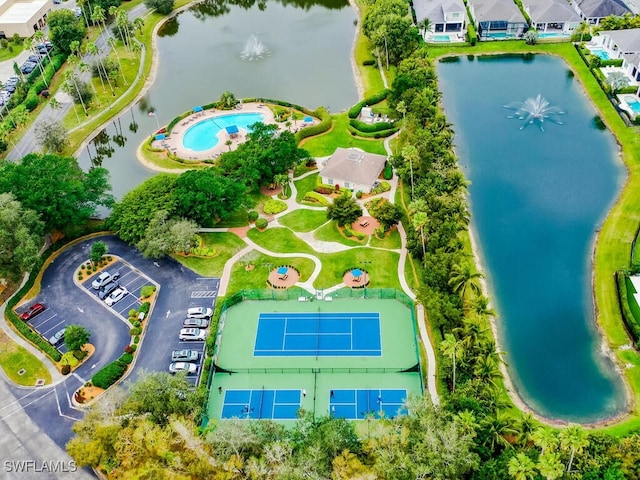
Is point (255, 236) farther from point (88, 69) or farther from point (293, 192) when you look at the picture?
point (88, 69)

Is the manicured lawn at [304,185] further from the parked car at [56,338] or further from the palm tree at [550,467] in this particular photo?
the palm tree at [550,467]

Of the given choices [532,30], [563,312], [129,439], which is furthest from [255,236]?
[532,30]

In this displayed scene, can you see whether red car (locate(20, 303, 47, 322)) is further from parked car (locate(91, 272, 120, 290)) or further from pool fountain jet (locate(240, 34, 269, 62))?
pool fountain jet (locate(240, 34, 269, 62))

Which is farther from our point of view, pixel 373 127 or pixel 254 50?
pixel 254 50

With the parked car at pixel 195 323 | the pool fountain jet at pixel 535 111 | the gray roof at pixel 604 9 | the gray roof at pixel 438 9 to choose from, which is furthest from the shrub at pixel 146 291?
the gray roof at pixel 604 9

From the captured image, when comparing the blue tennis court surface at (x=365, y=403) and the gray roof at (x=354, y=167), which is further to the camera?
the gray roof at (x=354, y=167)

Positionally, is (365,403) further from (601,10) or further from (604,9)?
(604,9)

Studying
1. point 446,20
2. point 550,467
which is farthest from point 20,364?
point 446,20
